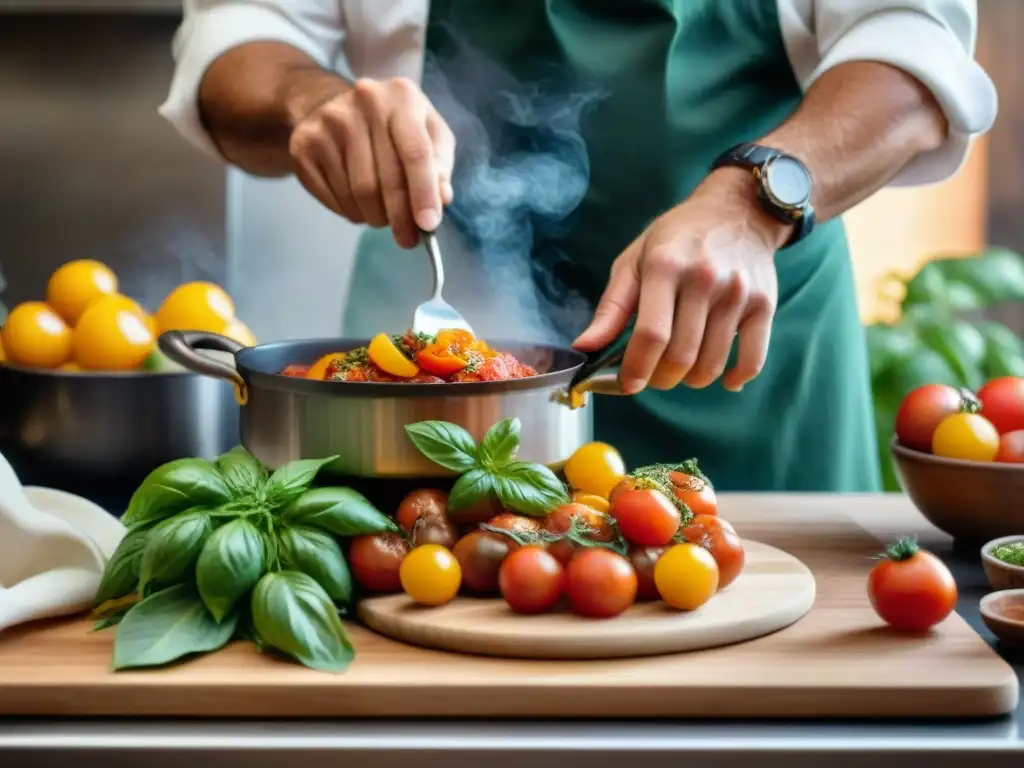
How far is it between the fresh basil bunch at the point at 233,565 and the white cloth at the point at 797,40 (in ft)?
2.80

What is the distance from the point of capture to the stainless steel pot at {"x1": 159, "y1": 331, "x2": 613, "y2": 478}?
117 cm

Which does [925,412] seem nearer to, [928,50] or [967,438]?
[967,438]

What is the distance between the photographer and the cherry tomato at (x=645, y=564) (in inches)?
43.4

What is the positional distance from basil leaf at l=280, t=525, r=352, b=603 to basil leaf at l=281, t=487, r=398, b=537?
0.05ft

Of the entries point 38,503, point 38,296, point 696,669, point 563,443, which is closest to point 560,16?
Result: point 563,443

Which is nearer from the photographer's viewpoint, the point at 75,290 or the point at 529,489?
the point at 529,489

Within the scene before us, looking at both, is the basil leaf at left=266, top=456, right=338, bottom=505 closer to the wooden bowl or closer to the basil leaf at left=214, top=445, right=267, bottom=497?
the basil leaf at left=214, top=445, right=267, bottom=497

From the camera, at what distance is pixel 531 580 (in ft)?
3.49

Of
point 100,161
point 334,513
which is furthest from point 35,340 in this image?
point 100,161

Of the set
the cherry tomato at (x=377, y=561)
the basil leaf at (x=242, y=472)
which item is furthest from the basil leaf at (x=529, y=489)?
the basil leaf at (x=242, y=472)

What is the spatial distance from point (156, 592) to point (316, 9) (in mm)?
1123

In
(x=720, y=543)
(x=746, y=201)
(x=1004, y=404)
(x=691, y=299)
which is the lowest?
(x=720, y=543)

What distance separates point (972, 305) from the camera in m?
2.98

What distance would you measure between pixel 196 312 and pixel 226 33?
518 millimetres
